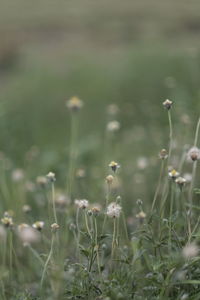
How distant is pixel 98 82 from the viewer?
20.3 feet

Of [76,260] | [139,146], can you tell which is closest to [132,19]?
[139,146]

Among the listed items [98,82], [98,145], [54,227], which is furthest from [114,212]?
[98,82]

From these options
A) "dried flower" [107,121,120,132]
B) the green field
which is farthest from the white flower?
"dried flower" [107,121,120,132]

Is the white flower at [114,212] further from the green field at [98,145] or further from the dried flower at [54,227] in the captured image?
the dried flower at [54,227]

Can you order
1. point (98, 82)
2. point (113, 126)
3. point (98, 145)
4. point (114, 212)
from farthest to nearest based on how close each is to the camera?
point (98, 82)
point (98, 145)
point (113, 126)
point (114, 212)

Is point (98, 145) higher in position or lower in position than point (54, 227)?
higher

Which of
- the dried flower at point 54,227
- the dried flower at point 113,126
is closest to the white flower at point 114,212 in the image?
the dried flower at point 54,227

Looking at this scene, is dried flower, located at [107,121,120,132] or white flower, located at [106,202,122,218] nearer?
white flower, located at [106,202,122,218]

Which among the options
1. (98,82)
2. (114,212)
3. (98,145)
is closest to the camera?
(114,212)

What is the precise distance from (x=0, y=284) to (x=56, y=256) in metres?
0.23

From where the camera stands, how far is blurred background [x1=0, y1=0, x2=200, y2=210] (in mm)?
3674

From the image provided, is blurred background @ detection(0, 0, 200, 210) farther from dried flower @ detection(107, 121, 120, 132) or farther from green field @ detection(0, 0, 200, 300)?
dried flower @ detection(107, 121, 120, 132)

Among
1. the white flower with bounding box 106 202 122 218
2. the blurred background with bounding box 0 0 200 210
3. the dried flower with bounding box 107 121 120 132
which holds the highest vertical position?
the blurred background with bounding box 0 0 200 210

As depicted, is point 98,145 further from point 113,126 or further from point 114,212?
point 114,212
